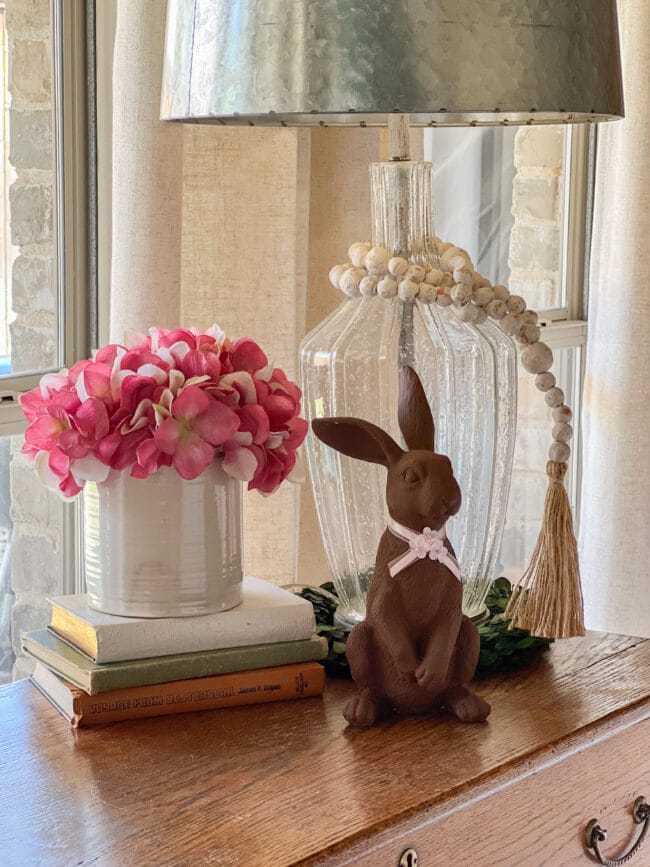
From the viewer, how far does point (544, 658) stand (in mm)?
1133

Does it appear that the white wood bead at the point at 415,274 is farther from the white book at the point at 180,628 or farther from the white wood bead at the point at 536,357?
the white book at the point at 180,628

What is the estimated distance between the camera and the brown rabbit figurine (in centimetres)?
94

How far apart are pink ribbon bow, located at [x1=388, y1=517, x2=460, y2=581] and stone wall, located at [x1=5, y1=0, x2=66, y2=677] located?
25.0 inches

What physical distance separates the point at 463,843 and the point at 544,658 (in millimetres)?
288

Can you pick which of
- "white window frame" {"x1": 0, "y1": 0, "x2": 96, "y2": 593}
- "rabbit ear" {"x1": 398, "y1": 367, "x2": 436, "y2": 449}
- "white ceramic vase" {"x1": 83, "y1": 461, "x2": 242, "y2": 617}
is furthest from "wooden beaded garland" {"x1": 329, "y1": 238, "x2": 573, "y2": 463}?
"white window frame" {"x1": 0, "y1": 0, "x2": 96, "y2": 593}

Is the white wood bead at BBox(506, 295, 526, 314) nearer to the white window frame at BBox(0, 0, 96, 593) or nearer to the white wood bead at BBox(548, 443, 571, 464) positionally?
the white wood bead at BBox(548, 443, 571, 464)

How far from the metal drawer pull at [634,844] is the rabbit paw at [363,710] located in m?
0.20

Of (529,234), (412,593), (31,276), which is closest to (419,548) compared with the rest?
(412,593)

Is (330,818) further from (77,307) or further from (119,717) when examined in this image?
(77,307)

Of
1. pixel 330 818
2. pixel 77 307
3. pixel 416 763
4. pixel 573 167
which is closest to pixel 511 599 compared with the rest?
pixel 416 763

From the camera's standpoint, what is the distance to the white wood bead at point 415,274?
107 cm

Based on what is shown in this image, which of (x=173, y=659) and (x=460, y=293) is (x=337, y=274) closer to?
(x=460, y=293)

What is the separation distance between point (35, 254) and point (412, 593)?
0.70 m

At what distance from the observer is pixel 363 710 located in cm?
95
